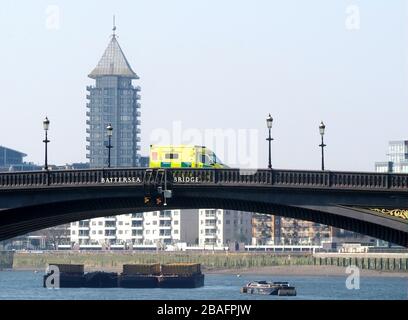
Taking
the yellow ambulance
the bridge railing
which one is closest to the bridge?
the bridge railing

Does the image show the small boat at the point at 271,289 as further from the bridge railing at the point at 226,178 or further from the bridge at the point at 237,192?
the bridge railing at the point at 226,178

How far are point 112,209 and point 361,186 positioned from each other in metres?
19.6

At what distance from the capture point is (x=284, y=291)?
18275cm

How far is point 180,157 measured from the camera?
355 ft

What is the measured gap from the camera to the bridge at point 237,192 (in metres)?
92.9

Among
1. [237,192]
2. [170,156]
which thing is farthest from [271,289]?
[237,192]

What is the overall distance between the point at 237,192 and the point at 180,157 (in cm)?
1368

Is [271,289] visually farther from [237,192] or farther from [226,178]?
[226,178]

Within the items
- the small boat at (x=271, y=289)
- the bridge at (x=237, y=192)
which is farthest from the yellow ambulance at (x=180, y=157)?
the small boat at (x=271, y=289)

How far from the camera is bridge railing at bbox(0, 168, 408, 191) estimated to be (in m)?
92.9

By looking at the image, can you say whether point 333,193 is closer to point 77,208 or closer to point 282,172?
point 282,172
